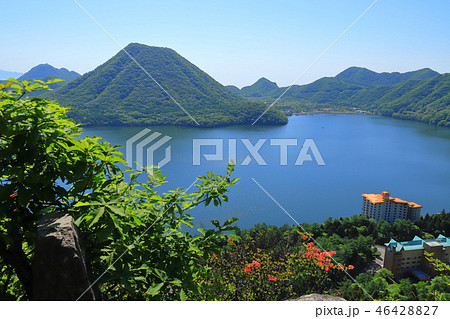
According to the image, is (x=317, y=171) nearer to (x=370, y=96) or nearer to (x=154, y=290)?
(x=154, y=290)

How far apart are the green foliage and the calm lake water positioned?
430 inches

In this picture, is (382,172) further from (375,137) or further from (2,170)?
(2,170)

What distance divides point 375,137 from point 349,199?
22199 millimetres

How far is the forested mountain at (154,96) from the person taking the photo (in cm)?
2820

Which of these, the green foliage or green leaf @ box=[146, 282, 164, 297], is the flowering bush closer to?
the green foliage

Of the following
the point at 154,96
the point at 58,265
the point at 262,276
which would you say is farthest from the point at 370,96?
the point at 58,265

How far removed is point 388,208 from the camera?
18.1 meters

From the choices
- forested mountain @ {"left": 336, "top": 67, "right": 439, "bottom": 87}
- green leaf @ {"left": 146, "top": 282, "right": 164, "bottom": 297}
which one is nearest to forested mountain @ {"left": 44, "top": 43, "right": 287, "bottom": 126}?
green leaf @ {"left": 146, "top": 282, "right": 164, "bottom": 297}

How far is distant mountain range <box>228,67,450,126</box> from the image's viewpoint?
49250 mm

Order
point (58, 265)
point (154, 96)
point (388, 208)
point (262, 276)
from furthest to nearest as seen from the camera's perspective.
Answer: point (154, 96), point (388, 208), point (262, 276), point (58, 265)

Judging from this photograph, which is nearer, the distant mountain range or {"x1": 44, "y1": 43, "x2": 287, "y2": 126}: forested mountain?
{"x1": 44, "y1": 43, "x2": 287, "y2": 126}: forested mountain

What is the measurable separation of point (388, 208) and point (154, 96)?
25.2 meters

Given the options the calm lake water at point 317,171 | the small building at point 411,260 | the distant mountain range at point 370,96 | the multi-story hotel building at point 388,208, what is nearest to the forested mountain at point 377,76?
the distant mountain range at point 370,96

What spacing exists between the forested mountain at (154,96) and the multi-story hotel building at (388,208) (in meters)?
13.9
